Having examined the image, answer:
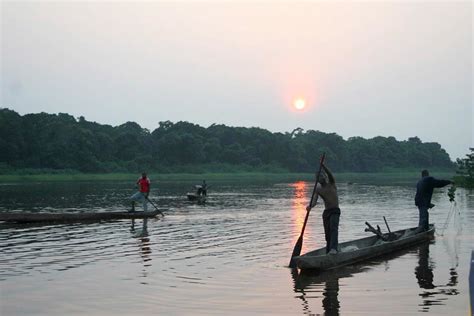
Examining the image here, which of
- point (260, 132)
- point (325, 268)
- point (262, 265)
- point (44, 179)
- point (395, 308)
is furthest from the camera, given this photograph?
point (260, 132)

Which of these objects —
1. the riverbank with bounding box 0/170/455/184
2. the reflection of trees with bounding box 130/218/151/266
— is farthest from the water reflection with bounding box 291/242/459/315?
the riverbank with bounding box 0/170/455/184

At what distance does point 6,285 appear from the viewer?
13.1 metres

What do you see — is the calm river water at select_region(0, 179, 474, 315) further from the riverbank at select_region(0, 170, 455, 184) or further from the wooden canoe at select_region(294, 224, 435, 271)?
the riverbank at select_region(0, 170, 455, 184)

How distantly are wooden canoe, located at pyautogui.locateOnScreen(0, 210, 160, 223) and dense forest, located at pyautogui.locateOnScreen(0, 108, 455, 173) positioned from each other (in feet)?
247

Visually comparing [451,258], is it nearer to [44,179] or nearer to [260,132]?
[44,179]

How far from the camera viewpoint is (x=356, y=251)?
1563 centimetres

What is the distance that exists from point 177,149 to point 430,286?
111372 millimetres

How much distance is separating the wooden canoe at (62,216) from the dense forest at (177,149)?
247 feet

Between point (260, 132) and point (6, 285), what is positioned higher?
point (260, 132)

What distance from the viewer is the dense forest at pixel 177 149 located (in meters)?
104

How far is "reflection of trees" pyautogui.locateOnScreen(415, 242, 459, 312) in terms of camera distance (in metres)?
11.1

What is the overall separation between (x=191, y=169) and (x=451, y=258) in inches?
4127

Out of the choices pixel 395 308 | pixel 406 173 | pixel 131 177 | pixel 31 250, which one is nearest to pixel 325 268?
pixel 395 308

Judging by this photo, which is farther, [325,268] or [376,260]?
[376,260]
